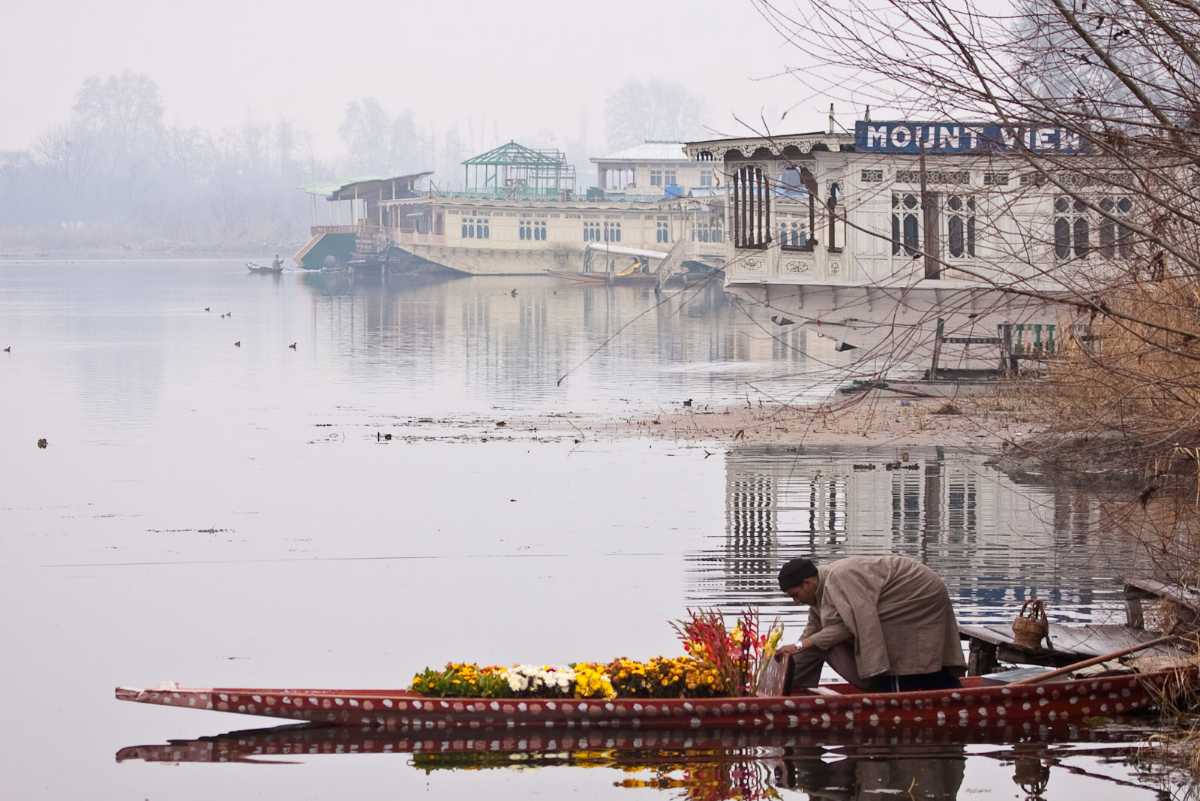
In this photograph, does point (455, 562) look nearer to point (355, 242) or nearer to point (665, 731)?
point (665, 731)

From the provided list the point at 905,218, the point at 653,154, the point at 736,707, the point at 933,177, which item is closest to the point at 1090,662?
the point at 736,707

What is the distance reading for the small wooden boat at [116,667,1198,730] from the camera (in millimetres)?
11875

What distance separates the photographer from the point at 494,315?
69.2 m

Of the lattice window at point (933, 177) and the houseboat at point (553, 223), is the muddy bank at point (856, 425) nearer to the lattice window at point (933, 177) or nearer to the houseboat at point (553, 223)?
the lattice window at point (933, 177)

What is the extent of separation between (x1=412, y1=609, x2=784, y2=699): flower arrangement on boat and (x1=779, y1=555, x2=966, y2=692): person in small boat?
386mm

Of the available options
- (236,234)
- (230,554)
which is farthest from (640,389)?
(236,234)

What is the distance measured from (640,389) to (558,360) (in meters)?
8.49

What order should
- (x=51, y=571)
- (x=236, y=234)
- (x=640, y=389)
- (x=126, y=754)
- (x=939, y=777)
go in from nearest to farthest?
1. (x=939, y=777)
2. (x=126, y=754)
3. (x=51, y=571)
4. (x=640, y=389)
5. (x=236, y=234)

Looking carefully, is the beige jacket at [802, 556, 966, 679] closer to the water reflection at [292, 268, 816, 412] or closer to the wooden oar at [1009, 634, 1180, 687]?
the wooden oar at [1009, 634, 1180, 687]

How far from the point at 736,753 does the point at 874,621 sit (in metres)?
1.24

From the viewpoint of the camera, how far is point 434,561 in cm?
1973

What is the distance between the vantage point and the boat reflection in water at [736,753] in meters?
11.6

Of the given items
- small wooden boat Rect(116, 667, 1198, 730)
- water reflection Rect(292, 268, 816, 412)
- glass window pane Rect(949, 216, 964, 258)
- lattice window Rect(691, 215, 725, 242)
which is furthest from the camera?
lattice window Rect(691, 215, 725, 242)

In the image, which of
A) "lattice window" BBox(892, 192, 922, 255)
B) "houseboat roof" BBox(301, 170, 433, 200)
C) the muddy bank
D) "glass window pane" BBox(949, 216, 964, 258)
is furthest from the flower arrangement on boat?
"houseboat roof" BBox(301, 170, 433, 200)
